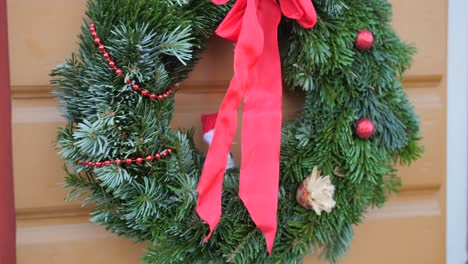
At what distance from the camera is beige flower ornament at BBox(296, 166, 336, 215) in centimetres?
74

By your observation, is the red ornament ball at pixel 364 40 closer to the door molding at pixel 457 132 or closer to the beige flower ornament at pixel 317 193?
the beige flower ornament at pixel 317 193

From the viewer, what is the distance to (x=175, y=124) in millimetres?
872

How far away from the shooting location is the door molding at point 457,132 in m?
1.00

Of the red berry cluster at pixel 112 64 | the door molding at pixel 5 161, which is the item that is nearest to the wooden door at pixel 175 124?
the door molding at pixel 5 161

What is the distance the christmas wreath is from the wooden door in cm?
7

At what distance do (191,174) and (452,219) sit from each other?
2.08 feet

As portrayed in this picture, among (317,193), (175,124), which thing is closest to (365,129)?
(317,193)

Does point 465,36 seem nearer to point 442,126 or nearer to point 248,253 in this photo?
point 442,126

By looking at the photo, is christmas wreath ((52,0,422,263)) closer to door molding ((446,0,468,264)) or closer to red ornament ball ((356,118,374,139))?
red ornament ball ((356,118,374,139))

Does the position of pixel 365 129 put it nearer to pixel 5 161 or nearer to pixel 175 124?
pixel 175 124

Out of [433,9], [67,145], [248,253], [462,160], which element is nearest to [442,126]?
[462,160]

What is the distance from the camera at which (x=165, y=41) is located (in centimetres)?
71

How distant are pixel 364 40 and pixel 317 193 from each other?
0.26 meters

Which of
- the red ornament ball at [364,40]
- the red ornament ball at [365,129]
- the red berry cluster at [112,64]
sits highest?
the red ornament ball at [364,40]
